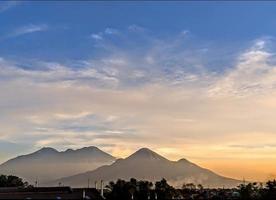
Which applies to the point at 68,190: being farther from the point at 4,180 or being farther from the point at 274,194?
the point at 4,180

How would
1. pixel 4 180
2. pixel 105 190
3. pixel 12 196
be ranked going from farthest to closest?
pixel 4 180 < pixel 105 190 < pixel 12 196

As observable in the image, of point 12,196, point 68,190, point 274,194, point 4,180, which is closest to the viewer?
point 12,196

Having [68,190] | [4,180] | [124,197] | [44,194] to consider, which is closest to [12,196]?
[44,194]

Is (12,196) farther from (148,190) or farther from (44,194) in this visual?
(148,190)

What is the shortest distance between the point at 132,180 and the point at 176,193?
5537mm

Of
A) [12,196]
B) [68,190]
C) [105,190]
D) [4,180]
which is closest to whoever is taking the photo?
[12,196]

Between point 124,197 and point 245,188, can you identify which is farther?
point 245,188

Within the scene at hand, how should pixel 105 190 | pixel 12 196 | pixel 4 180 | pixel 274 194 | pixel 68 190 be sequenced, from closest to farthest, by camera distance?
pixel 12 196, pixel 68 190, pixel 274 194, pixel 105 190, pixel 4 180

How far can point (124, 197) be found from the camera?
6612 cm

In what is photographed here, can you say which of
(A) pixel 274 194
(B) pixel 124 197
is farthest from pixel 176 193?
(A) pixel 274 194

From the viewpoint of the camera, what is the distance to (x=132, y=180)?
70.4 metres

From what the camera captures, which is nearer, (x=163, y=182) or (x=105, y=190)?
(x=163, y=182)

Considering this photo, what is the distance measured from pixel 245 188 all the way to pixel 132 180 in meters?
18.5

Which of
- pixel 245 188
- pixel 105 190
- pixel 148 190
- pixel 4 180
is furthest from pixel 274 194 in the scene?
pixel 4 180
